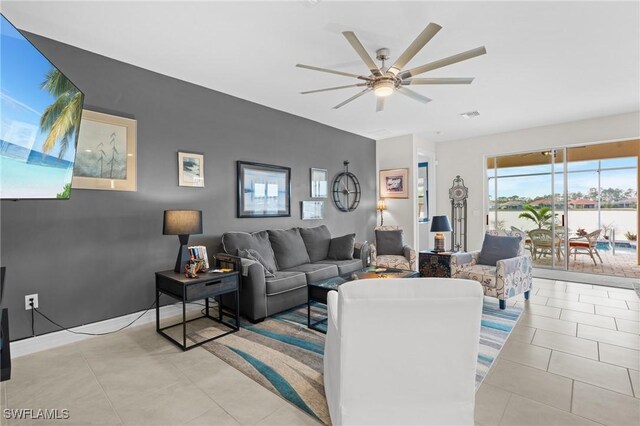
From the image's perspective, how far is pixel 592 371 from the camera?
2.37 metres

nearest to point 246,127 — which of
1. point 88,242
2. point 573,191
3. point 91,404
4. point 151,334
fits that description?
point 88,242

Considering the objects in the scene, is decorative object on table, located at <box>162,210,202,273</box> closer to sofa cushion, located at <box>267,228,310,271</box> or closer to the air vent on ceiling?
sofa cushion, located at <box>267,228,310,271</box>

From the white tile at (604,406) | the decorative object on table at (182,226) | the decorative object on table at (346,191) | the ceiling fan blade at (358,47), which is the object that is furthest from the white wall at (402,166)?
the decorative object on table at (182,226)

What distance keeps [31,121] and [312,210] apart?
4.03 m

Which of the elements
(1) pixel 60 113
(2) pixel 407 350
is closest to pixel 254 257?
(1) pixel 60 113

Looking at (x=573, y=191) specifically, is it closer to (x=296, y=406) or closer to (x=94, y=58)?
(x=296, y=406)

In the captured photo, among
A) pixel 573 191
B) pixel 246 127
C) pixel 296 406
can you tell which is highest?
pixel 246 127

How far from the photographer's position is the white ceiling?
243 cm

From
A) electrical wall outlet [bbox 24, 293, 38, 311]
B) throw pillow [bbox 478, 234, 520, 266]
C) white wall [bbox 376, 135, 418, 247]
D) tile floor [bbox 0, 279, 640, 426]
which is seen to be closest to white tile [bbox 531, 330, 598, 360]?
tile floor [bbox 0, 279, 640, 426]

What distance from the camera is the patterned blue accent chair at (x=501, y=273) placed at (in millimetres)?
3723

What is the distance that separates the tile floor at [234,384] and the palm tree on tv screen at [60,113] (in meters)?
1.65

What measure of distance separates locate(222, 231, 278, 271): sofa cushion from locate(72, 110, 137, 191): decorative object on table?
1.15 m

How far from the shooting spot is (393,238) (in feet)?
17.3

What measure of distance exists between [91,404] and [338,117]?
471cm
